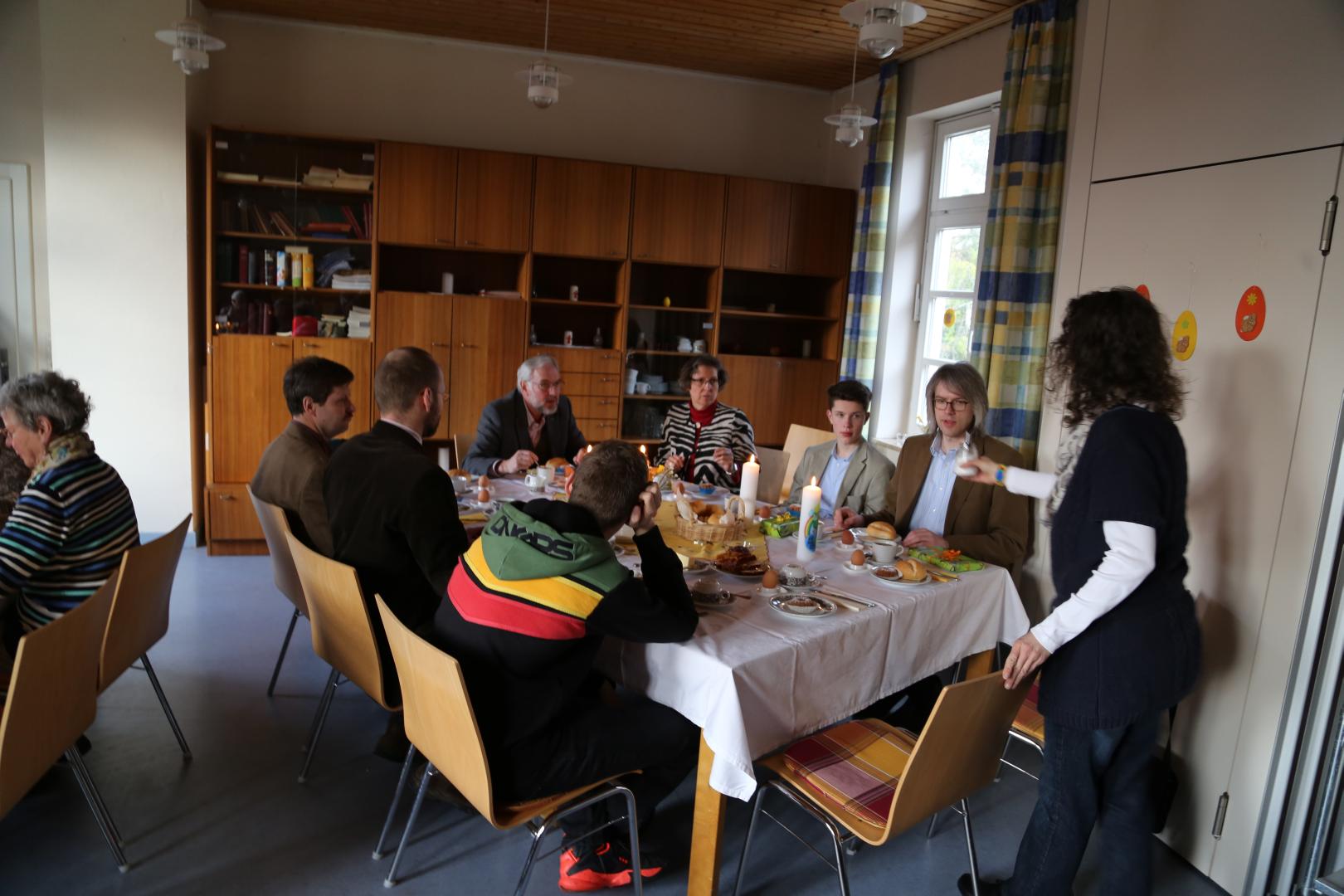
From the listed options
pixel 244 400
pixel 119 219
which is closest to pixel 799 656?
pixel 244 400

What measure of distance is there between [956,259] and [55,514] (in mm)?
4819

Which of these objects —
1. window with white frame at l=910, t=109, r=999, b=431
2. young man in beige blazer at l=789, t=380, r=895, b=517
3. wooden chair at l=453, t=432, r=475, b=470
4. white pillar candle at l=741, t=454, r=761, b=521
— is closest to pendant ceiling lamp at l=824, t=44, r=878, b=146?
window with white frame at l=910, t=109, r=999, b=431

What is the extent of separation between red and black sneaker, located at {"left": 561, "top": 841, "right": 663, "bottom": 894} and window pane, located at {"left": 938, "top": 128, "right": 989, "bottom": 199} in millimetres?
4318

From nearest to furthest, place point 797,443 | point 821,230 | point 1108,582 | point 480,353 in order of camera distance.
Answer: point 1108,582 < point 797,443 < point 480,353 < point 821,230

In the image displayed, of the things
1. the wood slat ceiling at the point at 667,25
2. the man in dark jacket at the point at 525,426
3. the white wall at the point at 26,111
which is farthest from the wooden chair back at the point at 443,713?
the white wall at the point at 26,111

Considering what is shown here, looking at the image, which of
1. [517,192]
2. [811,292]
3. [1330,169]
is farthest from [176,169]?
[1330,169]

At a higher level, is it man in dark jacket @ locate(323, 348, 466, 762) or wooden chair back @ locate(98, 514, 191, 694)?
man in dark jacket @ locate(323, 348, 466, 762)

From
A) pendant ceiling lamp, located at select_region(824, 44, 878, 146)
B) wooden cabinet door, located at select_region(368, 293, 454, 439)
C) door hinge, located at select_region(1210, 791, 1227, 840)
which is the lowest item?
door hinge, located at select_region(1210, 791, 1227, 840)

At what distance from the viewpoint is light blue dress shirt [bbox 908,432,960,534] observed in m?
3.31

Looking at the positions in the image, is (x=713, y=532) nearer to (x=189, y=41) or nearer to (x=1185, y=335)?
(x=1185, y=335)

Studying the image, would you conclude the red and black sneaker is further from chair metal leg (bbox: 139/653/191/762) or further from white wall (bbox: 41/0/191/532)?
white wall (bbox: 41/0/191/532)

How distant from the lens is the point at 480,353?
5.65m

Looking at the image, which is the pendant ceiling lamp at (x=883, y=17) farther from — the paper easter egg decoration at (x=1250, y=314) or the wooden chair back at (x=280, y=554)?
the wooden chair back at (x=280, y=554)

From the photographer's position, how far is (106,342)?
5.14m
